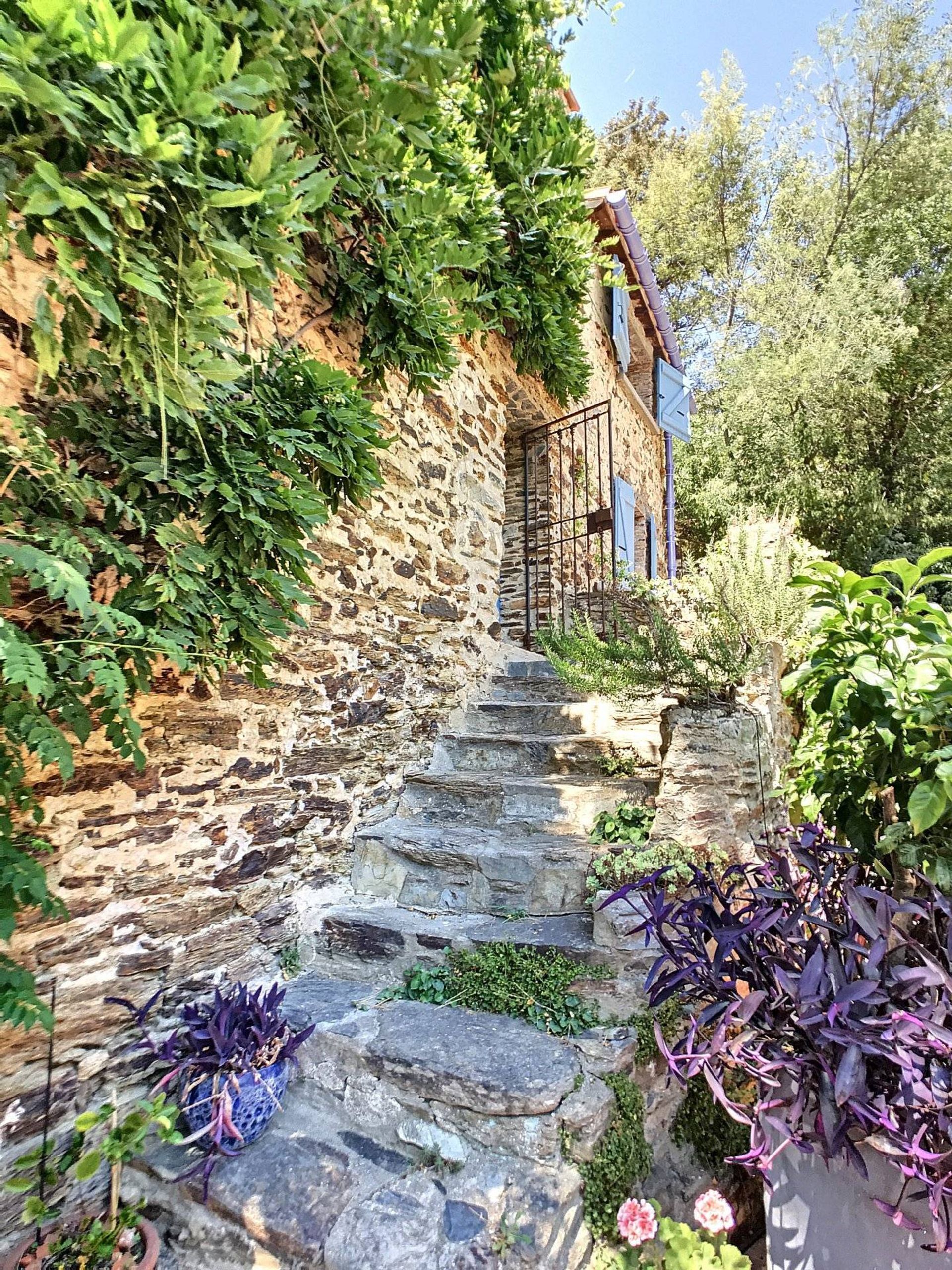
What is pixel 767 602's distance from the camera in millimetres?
2521

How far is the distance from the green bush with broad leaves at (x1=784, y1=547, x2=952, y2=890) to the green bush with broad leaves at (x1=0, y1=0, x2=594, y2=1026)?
4.42 ft

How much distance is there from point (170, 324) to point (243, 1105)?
188 centimetres

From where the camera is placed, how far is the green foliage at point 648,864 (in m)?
1.95

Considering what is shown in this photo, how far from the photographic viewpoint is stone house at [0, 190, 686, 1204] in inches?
67.2

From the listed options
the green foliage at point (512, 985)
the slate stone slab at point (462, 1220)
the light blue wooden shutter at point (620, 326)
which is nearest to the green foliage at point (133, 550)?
the slate stone slab at point (462, 1220)

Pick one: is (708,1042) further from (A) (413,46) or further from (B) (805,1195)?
(A) (413,46)

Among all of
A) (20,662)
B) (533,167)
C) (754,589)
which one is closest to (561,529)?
(533,167)

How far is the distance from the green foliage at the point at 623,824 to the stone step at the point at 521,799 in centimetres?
7

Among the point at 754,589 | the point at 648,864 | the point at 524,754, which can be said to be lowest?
the point at 648,864

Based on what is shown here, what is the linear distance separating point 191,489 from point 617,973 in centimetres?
185

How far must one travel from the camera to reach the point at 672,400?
27.2 feet

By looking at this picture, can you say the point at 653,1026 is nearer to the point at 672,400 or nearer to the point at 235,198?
the point at 235,198

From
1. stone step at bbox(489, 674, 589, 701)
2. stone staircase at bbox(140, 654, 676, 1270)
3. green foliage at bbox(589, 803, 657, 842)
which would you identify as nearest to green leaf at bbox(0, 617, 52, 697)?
stone staircase at bbox(140, 654, 676, 1270)

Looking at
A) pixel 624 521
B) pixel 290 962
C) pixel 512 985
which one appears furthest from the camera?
pixel 624 521
